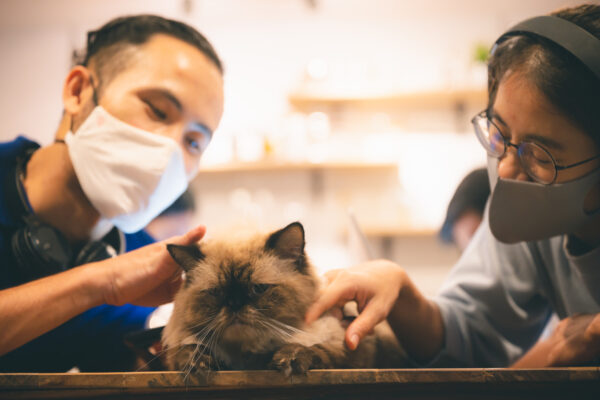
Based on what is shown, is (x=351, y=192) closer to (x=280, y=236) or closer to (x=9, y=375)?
(x=280, y=236)

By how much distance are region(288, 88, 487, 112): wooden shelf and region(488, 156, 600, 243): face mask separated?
8.95 ft

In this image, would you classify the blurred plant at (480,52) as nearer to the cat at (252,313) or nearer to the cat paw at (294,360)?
the cat at (252,313)

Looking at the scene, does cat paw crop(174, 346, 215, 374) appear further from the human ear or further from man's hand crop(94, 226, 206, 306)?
the human ear

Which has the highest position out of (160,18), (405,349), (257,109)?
(160,18)

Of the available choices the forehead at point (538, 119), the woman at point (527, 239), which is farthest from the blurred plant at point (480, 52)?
the forehead at point (538, 119)

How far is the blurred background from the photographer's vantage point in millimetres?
3672

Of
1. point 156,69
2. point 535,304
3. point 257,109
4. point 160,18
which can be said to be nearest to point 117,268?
point 156,69

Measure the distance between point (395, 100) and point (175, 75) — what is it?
9.68 ft

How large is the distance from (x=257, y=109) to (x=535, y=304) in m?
3.09

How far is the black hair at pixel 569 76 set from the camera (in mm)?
952

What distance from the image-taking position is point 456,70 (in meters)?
3.87

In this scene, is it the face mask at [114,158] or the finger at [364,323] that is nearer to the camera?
the finger at [364,323]

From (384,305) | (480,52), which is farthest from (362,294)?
(480,52)

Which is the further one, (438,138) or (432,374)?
(438,138)
